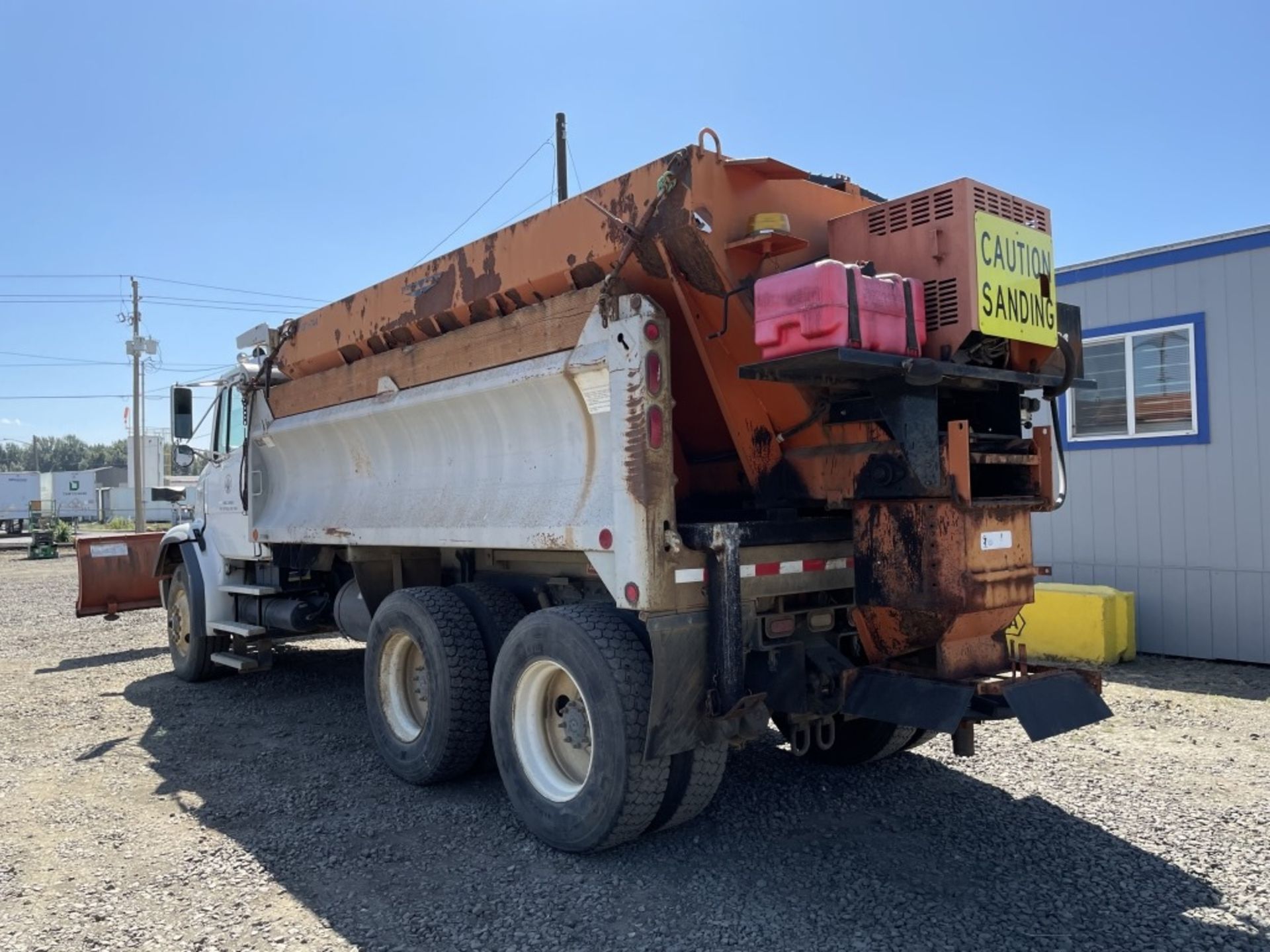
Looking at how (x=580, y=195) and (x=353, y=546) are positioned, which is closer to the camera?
(x=580, y=195)

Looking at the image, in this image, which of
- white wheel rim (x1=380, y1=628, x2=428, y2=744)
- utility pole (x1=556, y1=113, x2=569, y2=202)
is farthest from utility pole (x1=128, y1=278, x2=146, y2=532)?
white wheel rim (x1=380, y1=628, x2=428, y2=744)

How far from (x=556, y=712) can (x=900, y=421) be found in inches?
83.8

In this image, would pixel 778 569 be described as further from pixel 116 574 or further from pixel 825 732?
pixel 116 574

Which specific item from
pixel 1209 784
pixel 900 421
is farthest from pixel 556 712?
pixel 1209 784

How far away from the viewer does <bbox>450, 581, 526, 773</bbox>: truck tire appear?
5305mm

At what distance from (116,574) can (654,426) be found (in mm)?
8835

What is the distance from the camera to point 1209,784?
17.0 ft

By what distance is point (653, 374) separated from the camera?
411cm

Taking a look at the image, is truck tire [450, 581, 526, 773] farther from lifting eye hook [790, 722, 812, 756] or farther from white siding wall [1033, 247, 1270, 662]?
white siding wall [1033, 247, 1270, 662]

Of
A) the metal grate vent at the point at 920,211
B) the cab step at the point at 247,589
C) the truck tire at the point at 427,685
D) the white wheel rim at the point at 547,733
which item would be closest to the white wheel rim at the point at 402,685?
the truck tire at the point at 427,685

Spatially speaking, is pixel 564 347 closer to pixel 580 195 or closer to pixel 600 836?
pixel 580 195

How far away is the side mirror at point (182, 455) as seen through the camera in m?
8.61

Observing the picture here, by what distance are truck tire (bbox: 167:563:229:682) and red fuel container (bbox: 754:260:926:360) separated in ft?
21.9

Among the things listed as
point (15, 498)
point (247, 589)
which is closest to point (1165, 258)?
point (247, 589)
